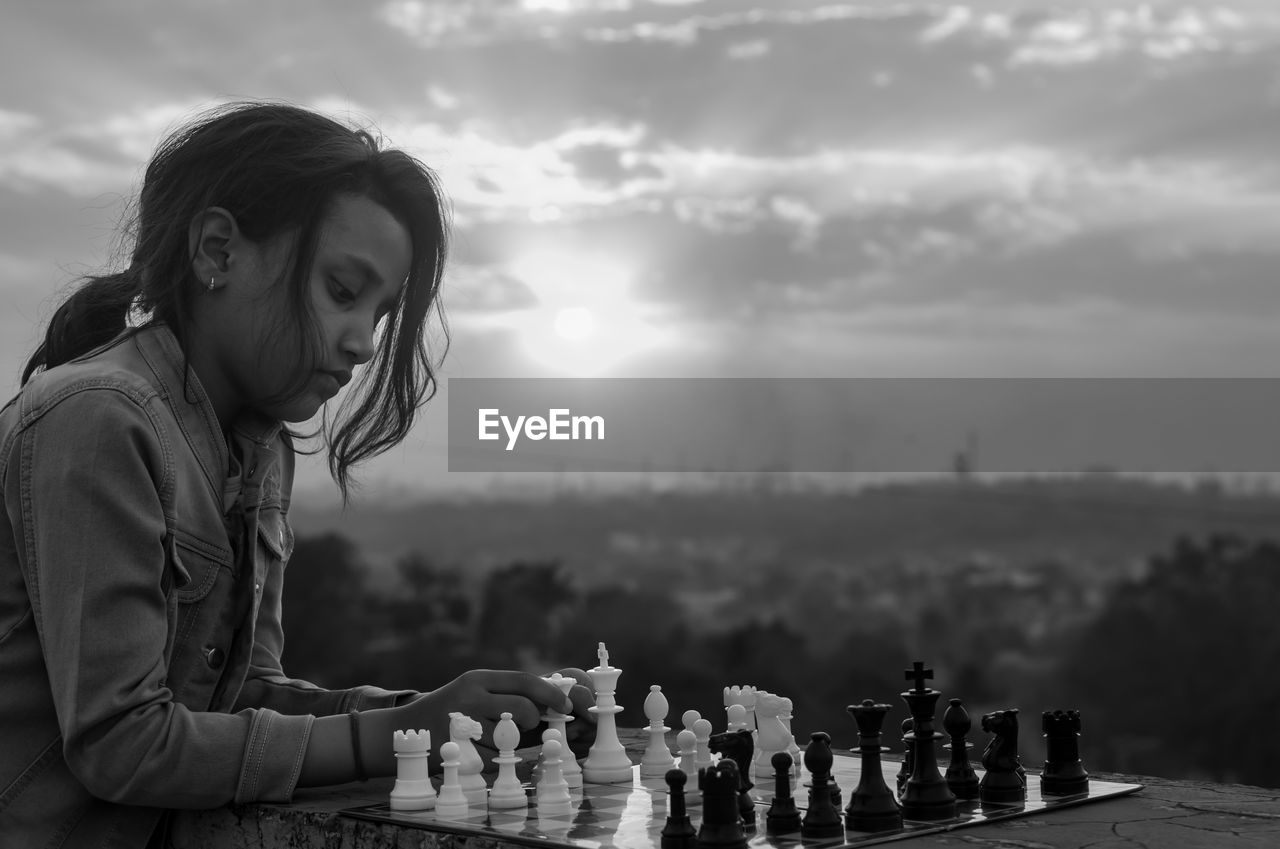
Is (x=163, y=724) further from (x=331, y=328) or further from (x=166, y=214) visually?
(x=166, y=214)

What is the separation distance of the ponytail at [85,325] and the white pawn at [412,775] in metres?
0.96

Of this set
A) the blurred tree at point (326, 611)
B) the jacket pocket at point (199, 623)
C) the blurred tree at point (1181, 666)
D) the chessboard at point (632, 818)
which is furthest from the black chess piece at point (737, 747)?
the blurred tree at point (1181, 666)

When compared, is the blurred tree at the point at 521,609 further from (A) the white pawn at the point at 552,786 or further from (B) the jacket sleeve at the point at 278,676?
(A) the white pawn at the point at 552,786

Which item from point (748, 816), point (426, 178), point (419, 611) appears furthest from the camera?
point (419, 611)

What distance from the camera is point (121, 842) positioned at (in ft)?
6.98

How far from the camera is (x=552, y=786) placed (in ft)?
6.59

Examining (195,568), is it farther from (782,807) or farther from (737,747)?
(782,807)

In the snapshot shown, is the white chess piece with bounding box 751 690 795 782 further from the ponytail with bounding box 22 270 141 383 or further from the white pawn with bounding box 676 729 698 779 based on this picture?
the ponytail with bounding box 22 270 141 383

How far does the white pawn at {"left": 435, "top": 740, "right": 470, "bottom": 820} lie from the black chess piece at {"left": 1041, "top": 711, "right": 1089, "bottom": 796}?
898 millimetres

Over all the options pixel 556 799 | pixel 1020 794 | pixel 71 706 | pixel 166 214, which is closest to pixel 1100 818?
pixel 1020 794

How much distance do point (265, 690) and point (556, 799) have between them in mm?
872

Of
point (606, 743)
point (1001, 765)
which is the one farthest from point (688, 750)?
point (1001, 765)

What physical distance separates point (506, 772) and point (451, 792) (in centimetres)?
13

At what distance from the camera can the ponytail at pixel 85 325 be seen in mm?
2482
